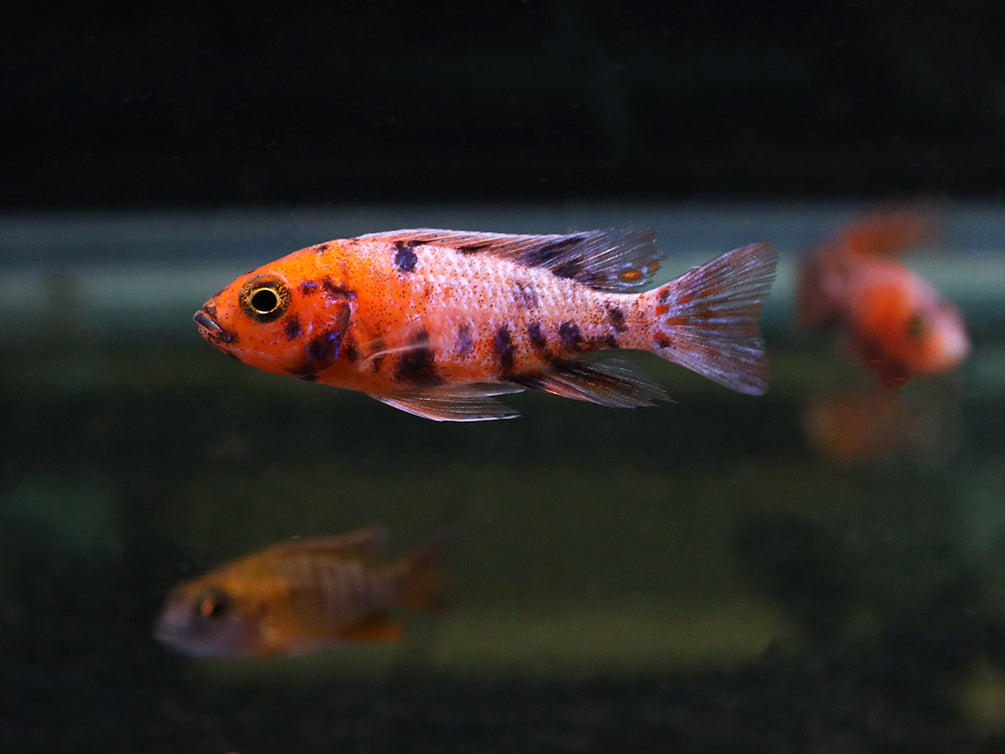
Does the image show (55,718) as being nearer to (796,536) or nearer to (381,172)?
(381,172)

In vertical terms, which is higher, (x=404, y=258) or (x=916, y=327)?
(x=404, y=258)

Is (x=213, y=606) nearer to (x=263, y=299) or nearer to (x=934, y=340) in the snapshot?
(x=263, y=299)

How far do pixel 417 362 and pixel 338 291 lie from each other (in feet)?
0.57

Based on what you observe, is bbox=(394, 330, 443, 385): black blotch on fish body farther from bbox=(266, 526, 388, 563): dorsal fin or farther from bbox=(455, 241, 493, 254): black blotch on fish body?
bbox=(266, 526, 388, 563): dorsal fin

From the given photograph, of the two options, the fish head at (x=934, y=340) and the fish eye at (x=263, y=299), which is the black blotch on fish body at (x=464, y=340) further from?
the fish head at (x=934, y=340)

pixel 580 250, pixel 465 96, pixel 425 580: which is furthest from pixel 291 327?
pixel 465 96

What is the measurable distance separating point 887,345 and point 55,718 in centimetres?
323

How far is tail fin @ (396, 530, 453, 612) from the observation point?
8.79 ft

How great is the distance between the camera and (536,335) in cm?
134

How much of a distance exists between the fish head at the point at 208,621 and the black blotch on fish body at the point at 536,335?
68.5 inches

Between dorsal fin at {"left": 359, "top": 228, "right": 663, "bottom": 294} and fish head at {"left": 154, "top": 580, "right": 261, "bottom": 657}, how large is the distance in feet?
5.68

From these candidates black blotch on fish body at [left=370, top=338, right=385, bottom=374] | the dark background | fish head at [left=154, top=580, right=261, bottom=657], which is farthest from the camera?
the dark background

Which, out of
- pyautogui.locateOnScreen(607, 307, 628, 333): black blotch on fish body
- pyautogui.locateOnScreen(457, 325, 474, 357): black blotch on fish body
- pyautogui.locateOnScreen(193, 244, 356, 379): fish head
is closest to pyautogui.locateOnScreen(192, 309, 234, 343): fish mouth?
pyautogui.locateOnScreen(193, 244, 356, 379): fish head

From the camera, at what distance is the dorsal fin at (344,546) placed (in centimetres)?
257
